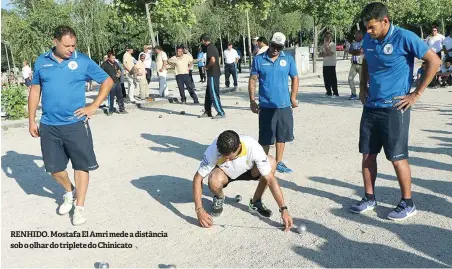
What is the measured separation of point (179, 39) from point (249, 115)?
99.8 ft

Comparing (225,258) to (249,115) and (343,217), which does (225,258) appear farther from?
(249,115)

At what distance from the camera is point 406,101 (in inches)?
167

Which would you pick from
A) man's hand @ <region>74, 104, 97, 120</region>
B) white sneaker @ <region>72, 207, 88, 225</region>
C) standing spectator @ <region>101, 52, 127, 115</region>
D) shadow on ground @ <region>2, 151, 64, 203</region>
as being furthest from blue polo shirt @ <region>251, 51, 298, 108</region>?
standing spectator @ <region>101, 52, 127, 115</region>

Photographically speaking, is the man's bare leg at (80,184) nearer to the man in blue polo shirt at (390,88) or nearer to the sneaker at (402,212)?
the man in blue polo shirt at (390,88)

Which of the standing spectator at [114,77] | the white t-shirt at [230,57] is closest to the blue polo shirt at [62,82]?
the standing spectator at [114,77]

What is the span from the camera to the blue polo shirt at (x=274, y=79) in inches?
239

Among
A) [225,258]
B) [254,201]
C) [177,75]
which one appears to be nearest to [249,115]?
[177,75]

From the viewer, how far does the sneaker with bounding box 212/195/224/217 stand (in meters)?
4.83

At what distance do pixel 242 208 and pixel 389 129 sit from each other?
180 cm

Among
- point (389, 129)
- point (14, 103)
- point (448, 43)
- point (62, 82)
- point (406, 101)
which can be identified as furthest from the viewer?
point (448, 43)

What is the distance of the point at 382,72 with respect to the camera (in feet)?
14.2

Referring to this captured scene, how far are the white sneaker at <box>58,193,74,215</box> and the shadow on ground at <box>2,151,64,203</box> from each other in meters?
0.48

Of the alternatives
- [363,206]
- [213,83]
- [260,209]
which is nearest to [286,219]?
[260,209]

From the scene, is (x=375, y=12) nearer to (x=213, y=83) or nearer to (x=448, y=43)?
(x=213, y=83)
